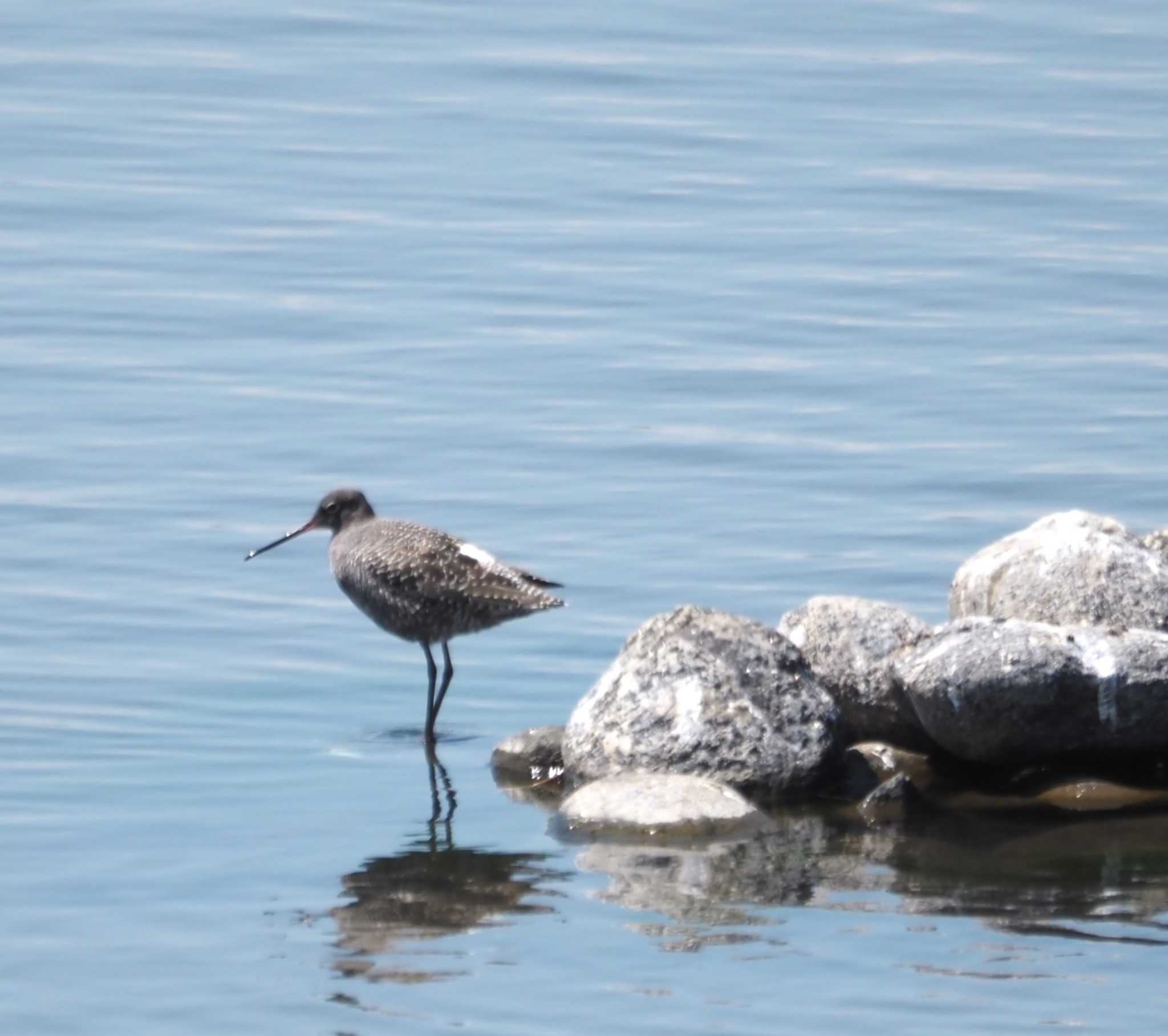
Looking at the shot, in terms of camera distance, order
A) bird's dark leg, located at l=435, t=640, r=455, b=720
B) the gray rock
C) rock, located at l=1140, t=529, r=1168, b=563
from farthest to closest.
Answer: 1. bird's dark leg, located at l=435, t=640, r=455, b=720
2. rock, located at l=1140, t=529, r=1168, b=563
3. the gray rock

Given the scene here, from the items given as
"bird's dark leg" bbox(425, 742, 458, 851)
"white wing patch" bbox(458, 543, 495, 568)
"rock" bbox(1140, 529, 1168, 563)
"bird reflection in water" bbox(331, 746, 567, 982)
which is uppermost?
"rock" bbox(1140, 529, 1168, 563)

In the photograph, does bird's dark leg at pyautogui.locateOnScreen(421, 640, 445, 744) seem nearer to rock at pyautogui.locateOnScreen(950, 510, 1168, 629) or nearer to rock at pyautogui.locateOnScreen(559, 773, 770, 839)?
rock at pyautogui.locateOnScreen(559, 773, 770, 839)

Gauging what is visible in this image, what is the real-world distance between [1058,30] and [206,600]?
17333 mm

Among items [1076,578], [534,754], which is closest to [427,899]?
[534,754]

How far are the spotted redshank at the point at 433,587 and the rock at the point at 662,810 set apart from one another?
2000 mm

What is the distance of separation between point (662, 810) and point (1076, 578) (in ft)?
7.69

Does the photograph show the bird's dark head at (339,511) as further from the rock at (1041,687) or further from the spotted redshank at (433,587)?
the rock at (1041,687)

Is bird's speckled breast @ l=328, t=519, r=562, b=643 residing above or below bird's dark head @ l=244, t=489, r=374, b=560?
below

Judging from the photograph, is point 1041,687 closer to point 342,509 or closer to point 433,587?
point 433,587

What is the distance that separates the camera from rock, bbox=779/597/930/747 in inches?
433

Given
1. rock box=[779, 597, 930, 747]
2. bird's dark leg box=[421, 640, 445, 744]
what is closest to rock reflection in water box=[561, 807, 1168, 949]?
rock box=[779, 597, 930, 747]

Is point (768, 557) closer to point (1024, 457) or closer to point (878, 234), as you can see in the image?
point (1024, 457)

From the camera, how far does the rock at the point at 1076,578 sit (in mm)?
10977

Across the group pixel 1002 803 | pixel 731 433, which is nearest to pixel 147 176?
pixel 731 433
